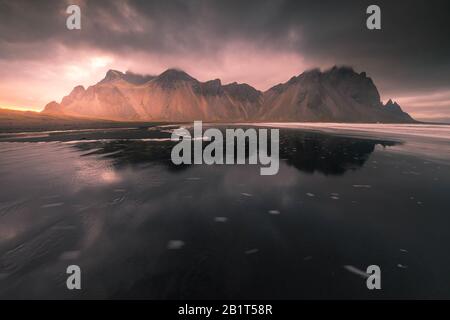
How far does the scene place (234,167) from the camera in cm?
1535

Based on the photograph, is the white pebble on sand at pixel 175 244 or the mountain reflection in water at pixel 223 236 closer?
the mountain reflection in water at pixel 223 236

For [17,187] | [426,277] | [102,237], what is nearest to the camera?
[426,277]

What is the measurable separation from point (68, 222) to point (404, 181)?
1458 cm

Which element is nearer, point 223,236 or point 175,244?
point 175,244

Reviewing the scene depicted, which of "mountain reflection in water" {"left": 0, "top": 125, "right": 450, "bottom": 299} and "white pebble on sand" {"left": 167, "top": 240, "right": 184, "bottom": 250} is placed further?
"white pebble on sand" {"left": 167, "top": 240, "right": 184, "bottom": 250}

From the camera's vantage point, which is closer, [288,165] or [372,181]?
[372,181]

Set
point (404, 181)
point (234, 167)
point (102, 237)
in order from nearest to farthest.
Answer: point (102, 237)
point (404, 181)
point (234, 167)
